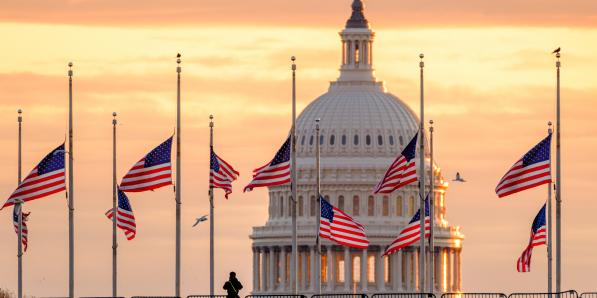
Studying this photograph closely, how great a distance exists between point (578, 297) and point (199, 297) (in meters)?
17.5

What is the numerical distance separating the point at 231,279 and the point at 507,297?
48.6ft

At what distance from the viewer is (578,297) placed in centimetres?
19925

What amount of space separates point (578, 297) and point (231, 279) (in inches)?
714

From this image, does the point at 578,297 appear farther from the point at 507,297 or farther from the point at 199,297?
the point at 199,297

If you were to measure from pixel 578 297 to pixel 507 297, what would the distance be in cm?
344

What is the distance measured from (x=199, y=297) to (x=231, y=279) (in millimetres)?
8966

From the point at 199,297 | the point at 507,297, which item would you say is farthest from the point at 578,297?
the point at 199,297

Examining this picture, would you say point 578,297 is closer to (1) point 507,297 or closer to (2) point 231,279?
(1) point 507,297

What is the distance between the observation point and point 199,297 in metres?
199

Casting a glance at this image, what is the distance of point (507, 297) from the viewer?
198m
